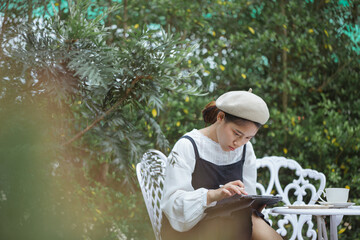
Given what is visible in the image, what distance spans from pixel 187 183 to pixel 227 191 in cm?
28

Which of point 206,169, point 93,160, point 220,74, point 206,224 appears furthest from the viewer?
point 220,74

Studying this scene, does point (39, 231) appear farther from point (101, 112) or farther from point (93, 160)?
point (93, 160)

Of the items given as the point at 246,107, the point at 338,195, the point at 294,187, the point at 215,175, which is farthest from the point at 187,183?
the point at 294,187

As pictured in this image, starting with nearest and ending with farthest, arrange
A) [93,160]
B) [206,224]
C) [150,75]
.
A: [150,75], [206,224], [93,160]

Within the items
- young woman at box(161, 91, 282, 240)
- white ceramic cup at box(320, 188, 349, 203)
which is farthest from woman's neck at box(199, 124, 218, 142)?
white ceramic cup at box(320, 188, 349, 203)

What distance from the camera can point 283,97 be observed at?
4246 mm

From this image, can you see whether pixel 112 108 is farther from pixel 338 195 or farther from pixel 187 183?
pixel 338 195

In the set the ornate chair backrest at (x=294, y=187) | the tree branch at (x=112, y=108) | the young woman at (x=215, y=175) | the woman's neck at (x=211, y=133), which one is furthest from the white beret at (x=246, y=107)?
the ornate chair backrest at (x=294, y=187)

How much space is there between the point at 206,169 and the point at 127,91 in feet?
2.84

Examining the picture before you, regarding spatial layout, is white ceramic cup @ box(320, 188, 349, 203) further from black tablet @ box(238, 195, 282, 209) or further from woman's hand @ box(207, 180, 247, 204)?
woman's hand @ box(207, 180, 247, 204)

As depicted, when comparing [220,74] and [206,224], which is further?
[220,74]

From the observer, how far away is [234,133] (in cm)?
204

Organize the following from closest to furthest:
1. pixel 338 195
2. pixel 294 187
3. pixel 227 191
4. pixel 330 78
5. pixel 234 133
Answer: pixel 227 191, pixel 234 133, pixel 338 195, pixel 294 187, pixel 330 78

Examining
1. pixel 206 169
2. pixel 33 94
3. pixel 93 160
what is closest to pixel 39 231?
pixel 33 94
